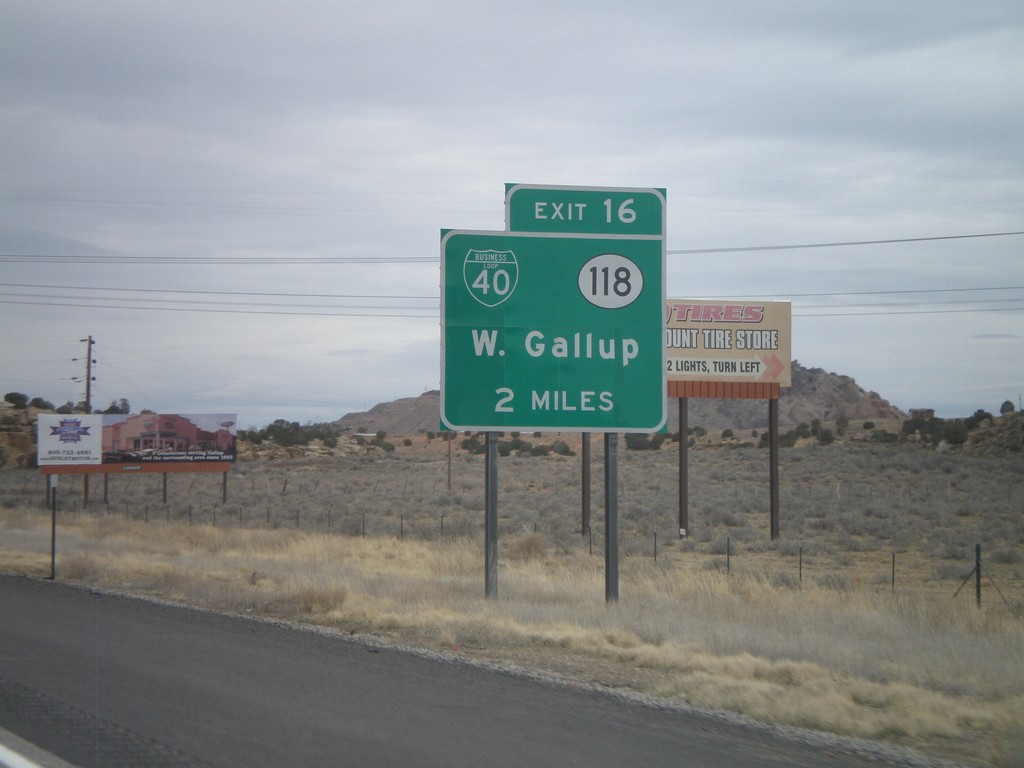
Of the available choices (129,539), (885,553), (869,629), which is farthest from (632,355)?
(129,539)

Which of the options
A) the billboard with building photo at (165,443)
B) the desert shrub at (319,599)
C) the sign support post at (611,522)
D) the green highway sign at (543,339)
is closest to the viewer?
the desert shrub at (319,599)

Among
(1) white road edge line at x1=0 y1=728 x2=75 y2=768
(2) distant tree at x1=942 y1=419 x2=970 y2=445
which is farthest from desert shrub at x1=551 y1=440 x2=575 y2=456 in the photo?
(1) white road edge line at x1=0 y1=728 x2=75 y2=768

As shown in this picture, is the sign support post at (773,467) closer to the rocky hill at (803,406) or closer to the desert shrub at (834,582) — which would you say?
the desert shrub at (834,582)

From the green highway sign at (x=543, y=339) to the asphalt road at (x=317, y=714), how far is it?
5.36 meters

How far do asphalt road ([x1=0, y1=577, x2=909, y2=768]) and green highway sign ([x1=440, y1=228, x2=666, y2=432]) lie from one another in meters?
5.36

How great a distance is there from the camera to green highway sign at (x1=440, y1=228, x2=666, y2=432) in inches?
641

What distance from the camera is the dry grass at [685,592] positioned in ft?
31.4

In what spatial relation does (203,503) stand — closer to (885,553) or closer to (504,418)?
(885,553)

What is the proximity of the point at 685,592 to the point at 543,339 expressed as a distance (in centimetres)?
548

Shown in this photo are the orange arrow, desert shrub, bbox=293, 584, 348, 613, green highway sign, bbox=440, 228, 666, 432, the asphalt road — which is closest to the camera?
the asphalt road

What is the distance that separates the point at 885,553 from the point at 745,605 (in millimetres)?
17115

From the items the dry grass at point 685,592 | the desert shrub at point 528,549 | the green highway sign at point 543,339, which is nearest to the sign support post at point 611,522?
the dry grass at point 685,592

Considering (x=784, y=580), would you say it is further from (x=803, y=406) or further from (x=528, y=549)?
(x=803, y=406)

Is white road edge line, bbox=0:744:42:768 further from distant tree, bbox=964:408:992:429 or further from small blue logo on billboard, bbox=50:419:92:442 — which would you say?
distant tree, bbox=964:408:992:429
